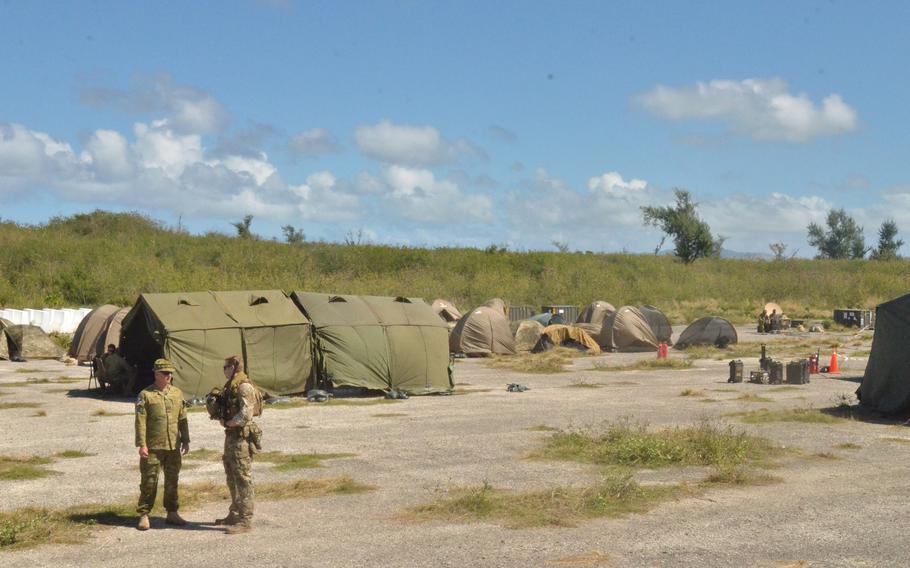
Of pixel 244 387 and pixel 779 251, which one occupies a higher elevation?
pixel 779 251

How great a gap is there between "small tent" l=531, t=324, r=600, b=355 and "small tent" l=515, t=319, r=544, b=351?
15.3 inches

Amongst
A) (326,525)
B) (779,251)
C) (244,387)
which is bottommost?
(326,525)

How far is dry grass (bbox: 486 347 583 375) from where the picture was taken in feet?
104

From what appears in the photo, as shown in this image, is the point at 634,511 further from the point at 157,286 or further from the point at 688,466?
the point at 157,286

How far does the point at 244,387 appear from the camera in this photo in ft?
35.0

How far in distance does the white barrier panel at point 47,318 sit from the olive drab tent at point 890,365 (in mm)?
29743

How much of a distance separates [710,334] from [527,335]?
7.10 m

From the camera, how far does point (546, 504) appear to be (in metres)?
A: 11.8

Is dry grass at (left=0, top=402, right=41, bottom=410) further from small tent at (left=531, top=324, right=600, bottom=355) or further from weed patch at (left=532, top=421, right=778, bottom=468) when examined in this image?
small tent at (left=531, top=324, right=600, bottom=355)

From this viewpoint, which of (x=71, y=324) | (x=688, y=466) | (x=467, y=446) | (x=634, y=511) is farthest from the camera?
(x=71, y=324)

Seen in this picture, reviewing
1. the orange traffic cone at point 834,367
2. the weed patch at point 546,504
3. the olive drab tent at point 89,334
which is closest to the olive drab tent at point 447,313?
the olive drab tent at point 89,334

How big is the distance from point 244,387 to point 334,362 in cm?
1356

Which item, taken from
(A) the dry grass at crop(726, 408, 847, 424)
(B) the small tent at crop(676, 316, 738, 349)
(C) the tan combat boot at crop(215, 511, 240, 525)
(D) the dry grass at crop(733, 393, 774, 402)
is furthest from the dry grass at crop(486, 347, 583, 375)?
(C) the tan combat boot at crop(215, 511, 240, 525)

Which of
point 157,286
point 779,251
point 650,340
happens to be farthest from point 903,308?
point 779,251
